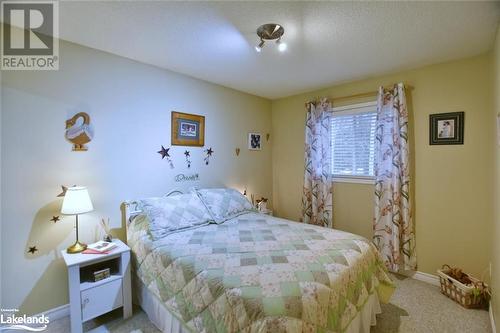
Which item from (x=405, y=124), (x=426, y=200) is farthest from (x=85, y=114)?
(x=426, y=200)

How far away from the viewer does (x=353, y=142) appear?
10.8 ft

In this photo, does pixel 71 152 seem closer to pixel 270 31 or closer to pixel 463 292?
pixel 270 31

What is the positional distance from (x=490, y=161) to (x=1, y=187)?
4233mm

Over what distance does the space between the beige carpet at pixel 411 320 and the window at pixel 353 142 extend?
56.4 inches

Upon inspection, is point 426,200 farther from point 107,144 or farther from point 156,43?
point 107,144

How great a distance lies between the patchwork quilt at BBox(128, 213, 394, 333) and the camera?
1268 millimetres

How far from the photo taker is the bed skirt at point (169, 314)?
1.68 m

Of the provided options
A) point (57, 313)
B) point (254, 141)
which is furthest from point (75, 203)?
point (254, 141)

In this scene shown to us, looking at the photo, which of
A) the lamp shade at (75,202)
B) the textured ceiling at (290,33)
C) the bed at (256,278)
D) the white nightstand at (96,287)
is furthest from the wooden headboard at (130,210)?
the textured ceiling at (290,33)

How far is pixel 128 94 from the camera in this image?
251cm

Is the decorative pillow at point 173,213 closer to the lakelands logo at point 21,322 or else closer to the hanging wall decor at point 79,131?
the hanging wall decor at point 79,131

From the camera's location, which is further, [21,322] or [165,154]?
[165,154]

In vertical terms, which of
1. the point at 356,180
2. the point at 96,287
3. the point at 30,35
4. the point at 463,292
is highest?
the point at 30,35

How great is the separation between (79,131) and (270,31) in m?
1.92
